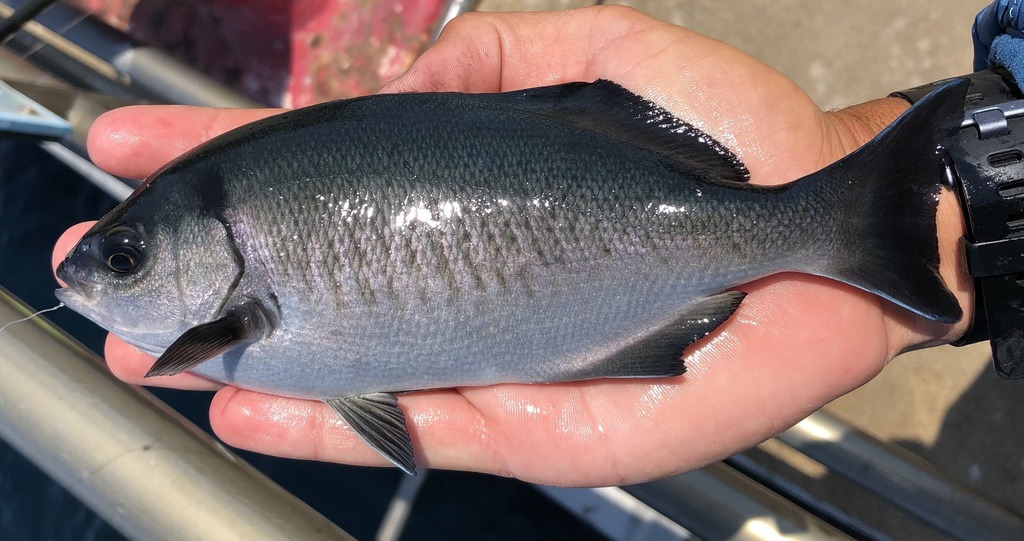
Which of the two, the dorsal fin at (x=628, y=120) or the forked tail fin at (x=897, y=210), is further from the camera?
the dorsal fin at (x=628, y=120)

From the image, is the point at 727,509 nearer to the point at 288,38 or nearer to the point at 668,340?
the point at 668,340

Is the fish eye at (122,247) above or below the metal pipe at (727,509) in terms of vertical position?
above

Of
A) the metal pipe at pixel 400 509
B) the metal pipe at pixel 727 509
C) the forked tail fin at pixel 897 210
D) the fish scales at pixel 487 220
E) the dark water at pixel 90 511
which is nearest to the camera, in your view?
the forked tail fin at pixel 897 210

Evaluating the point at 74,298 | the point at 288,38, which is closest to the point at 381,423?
the point at 74,298

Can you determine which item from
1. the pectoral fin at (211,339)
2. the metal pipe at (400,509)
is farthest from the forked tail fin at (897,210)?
the metal pipe at (400,509)

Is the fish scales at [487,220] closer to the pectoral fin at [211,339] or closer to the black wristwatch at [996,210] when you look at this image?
the pectoral fin at [211,339]

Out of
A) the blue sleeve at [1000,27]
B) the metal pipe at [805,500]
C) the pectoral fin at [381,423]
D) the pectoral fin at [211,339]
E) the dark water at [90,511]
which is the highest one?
the blue sleeve at [1000,27]

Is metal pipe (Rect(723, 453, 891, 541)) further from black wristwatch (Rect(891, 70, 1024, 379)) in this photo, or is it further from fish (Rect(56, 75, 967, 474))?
fish (Rect(56, 75, 967, 474))
